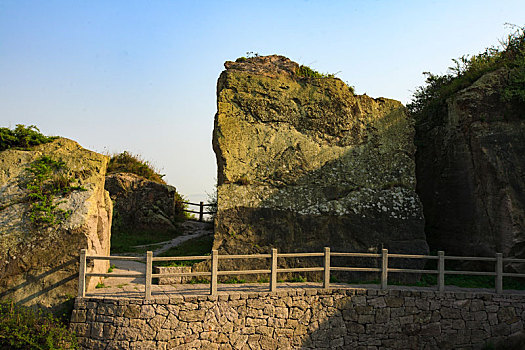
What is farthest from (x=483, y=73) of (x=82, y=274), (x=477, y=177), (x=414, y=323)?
(x=82, y=274)

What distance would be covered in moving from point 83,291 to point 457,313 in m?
8.54

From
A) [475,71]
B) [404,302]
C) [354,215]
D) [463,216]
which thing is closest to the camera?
[404,302]

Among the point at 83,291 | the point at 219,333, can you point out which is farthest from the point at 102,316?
the point at 219,333

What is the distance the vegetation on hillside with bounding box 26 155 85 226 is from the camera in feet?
31.4

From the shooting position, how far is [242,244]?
11.3 metres

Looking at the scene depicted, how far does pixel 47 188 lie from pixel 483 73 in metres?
13.0

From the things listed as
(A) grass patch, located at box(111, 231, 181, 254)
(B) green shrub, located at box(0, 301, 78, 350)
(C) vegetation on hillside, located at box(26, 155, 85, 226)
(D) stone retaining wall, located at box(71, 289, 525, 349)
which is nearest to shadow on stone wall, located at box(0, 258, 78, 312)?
(B) green shrub, located at box(0, 301, 78, 350)

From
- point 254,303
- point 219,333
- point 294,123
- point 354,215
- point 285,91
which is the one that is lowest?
point 219,333

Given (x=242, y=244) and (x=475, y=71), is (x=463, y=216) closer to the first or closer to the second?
(x=475, y=71)

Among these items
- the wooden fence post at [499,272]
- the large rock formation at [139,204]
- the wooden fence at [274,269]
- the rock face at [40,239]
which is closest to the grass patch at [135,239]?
the large rock formation at [139,204]

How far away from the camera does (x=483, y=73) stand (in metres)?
13.9

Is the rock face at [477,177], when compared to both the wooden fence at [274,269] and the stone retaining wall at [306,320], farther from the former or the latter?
the stone retaining wall at [306,320]

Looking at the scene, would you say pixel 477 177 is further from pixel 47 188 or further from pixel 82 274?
pixel 47 188

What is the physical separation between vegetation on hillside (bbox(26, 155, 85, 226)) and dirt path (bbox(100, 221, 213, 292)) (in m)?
2.01
